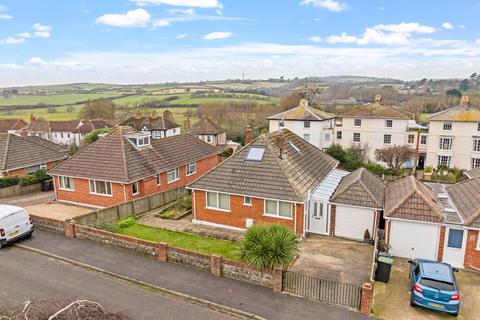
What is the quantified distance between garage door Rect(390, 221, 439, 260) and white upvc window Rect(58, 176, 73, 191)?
2244 centimetres

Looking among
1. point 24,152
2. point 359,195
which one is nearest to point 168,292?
point 359,195

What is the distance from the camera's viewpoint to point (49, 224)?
19562mm

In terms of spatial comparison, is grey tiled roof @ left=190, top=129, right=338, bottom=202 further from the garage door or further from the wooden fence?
the wooden fence

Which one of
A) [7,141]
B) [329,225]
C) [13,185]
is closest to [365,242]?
[329,225]

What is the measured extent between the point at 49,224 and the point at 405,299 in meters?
18.5

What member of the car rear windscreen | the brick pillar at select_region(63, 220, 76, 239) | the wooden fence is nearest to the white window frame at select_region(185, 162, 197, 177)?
the brick pillar at select_region(63, 220, 76, 239)

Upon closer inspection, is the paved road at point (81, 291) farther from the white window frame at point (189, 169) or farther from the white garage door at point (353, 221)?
the white window frame at point (189, 169)

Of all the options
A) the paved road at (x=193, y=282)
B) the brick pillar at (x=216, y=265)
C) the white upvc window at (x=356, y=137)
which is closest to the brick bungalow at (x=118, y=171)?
the paved road at (x=193, y=282)

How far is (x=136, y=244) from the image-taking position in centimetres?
1680

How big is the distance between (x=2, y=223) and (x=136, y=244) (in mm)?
6665

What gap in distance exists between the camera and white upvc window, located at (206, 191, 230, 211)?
20.4m

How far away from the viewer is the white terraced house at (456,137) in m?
38.5

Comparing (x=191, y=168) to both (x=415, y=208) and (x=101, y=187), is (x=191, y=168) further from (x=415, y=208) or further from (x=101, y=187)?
(x=415, y=208)

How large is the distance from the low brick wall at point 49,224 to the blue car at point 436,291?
1775 centimetres
